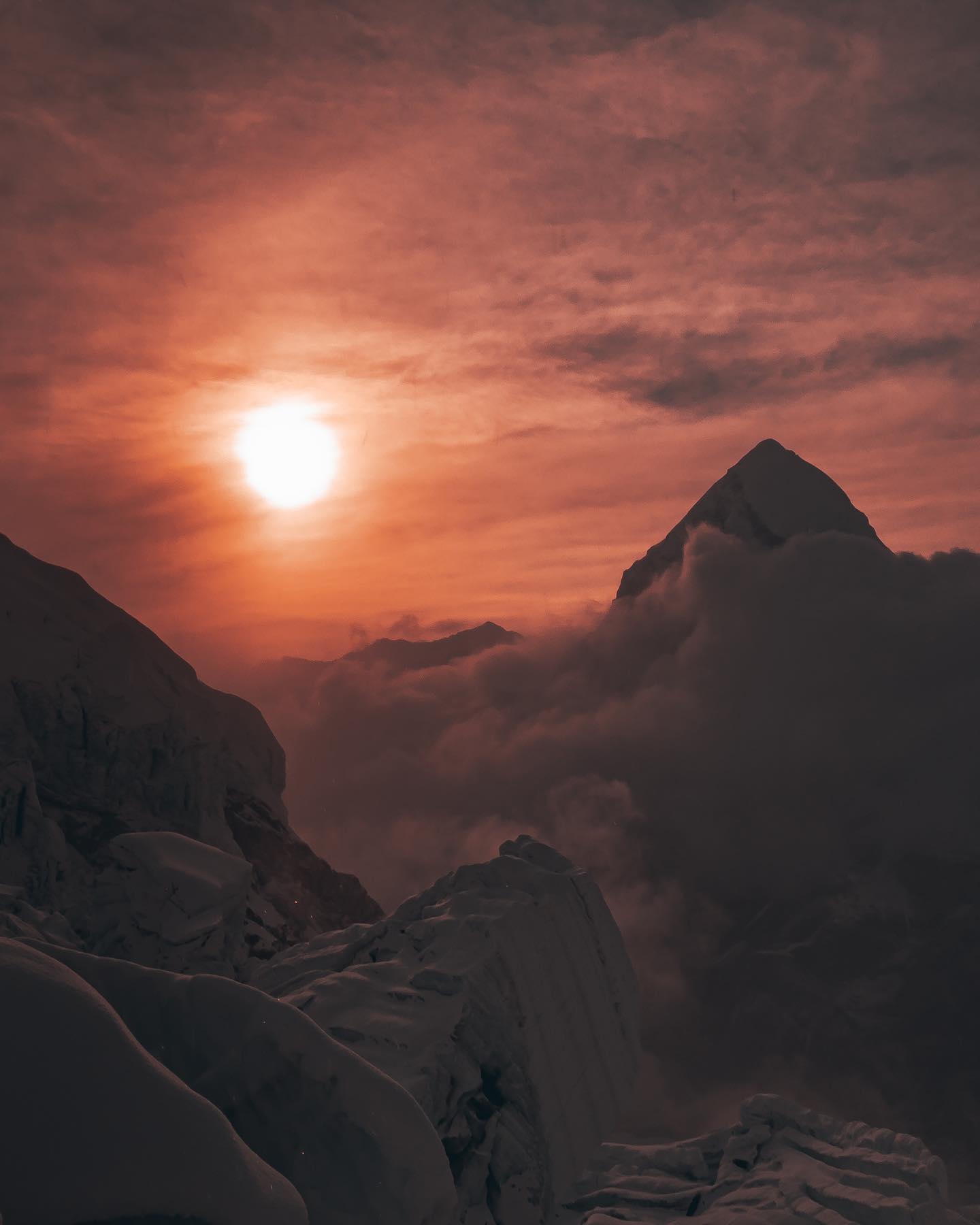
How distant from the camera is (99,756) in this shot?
11481 centimetres

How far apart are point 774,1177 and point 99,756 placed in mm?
88211

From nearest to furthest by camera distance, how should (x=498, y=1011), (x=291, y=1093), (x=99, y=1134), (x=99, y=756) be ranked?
(x=99, y=1134) → (x=291, y=1093) → (x=498, y=1011) → (x=99, y=756)

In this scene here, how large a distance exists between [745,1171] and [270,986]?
21.9 meters

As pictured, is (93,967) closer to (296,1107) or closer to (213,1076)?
(213,1076)

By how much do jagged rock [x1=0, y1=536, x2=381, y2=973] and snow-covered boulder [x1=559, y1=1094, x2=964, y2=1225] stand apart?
53047 millimetres

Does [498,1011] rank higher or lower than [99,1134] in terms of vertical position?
lower

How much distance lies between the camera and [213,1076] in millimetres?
23922

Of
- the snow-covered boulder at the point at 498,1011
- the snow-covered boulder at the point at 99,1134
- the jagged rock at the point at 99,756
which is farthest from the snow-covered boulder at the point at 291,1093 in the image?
the jagged rock at the point at 99,756

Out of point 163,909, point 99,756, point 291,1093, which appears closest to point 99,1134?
point 291,1093

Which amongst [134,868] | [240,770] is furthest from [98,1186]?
[240,770]

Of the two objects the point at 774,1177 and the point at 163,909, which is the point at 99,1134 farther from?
the point at 163,909

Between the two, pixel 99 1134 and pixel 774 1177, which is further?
pixel 774 1177

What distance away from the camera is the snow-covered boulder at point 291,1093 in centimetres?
2369

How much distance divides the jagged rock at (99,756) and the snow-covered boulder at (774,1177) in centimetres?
5305
